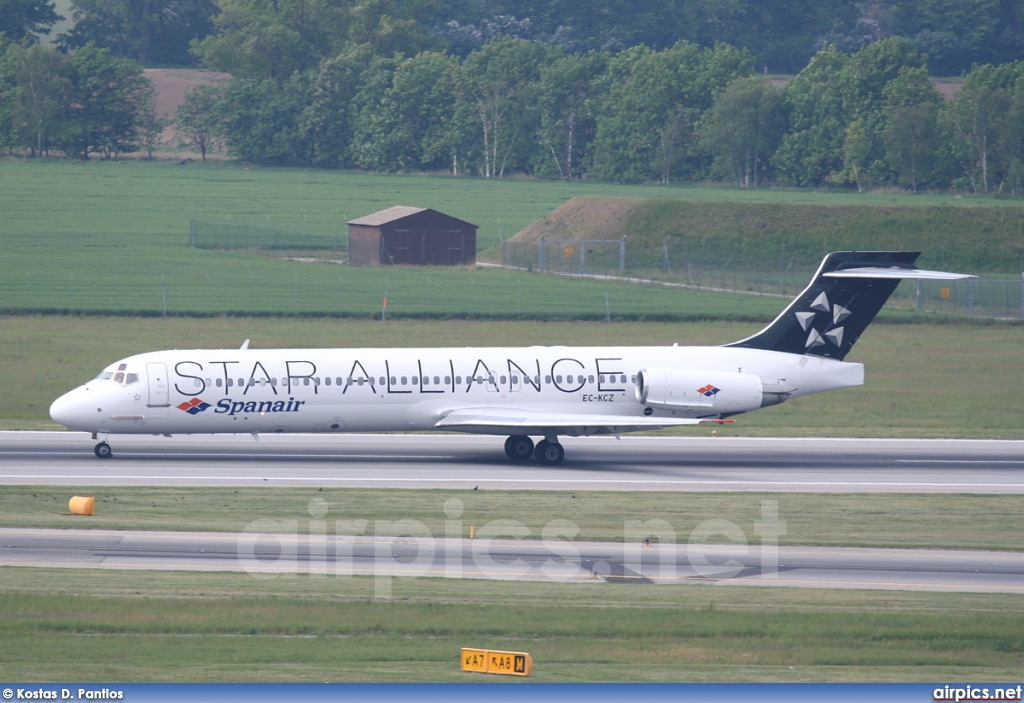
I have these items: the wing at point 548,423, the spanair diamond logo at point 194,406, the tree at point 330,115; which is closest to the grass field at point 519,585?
the wing at point 548,423

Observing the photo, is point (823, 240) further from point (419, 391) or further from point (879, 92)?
point (419, 391)

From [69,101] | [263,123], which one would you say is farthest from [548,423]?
[69,101]

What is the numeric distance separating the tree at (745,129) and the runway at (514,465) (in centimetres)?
7872

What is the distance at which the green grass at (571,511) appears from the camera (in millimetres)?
25906

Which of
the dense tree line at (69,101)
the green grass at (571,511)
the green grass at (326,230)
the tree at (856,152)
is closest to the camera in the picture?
the green grass at (571,511)

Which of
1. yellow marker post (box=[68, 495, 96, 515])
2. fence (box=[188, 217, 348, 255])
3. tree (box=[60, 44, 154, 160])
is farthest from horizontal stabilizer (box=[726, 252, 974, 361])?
tree (box=[60, 44, 154, 160])

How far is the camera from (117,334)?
188 feet

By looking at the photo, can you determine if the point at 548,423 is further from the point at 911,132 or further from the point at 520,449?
the point at 911,132

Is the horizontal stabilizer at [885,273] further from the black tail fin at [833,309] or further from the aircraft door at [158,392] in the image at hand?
the aircraft door at [158,392]

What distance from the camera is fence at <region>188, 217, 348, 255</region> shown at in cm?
8525

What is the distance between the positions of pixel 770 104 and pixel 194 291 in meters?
64.9

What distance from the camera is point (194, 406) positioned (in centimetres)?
3469

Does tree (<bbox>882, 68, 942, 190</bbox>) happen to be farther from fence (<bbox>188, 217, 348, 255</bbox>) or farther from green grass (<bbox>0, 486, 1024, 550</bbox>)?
green grass (<bbox>0, 486, 1024, 550</bbox>)

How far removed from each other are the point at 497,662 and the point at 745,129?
10362 cm
